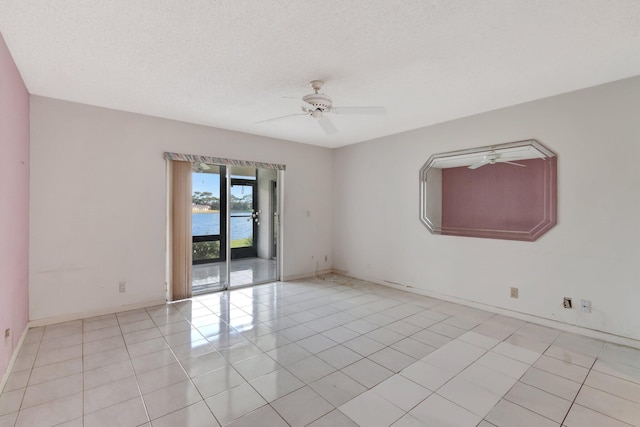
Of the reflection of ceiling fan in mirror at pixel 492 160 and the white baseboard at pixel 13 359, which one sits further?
the reflection of ceiling fan in mirror at pixel 492 160

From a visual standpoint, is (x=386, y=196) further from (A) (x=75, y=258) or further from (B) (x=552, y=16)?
(A) (x=75, y=258)

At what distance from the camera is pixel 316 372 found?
91.9 inches

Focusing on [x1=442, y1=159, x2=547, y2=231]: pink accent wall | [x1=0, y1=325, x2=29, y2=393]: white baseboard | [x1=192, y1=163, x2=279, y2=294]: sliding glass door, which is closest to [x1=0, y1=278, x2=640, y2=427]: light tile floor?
[x1=0, y1=325, x2=29, y2=393]: white baseboard

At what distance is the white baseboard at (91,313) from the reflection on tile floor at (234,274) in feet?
2.03

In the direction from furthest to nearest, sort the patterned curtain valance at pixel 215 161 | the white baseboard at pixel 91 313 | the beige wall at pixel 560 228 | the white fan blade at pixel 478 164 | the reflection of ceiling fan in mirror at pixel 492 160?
the patterned curtain valance at pixel 215 161 < the white fan blade at pixel 478 164 < the reflection of ceiling fan in mirror at pixel 492 160 < the white baseboard at pixel 91 313 < the beige wall at pixel 560 228

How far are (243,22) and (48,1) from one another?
110cm

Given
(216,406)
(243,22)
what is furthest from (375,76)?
(216,406)

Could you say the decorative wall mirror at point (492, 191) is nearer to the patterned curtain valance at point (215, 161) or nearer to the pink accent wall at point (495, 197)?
the pink accent wall at point (495, 197)

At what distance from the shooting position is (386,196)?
489 cm

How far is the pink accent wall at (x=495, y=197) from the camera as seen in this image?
11.1ft

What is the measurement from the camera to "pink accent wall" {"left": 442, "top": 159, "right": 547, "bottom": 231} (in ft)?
11.1

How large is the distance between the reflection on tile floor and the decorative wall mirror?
2.97 m

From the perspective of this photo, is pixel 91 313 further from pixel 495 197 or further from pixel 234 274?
pixel 495 197

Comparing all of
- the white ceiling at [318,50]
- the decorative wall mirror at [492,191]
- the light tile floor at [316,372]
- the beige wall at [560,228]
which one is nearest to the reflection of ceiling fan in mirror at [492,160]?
the decorative wall mirror at [492,191]
